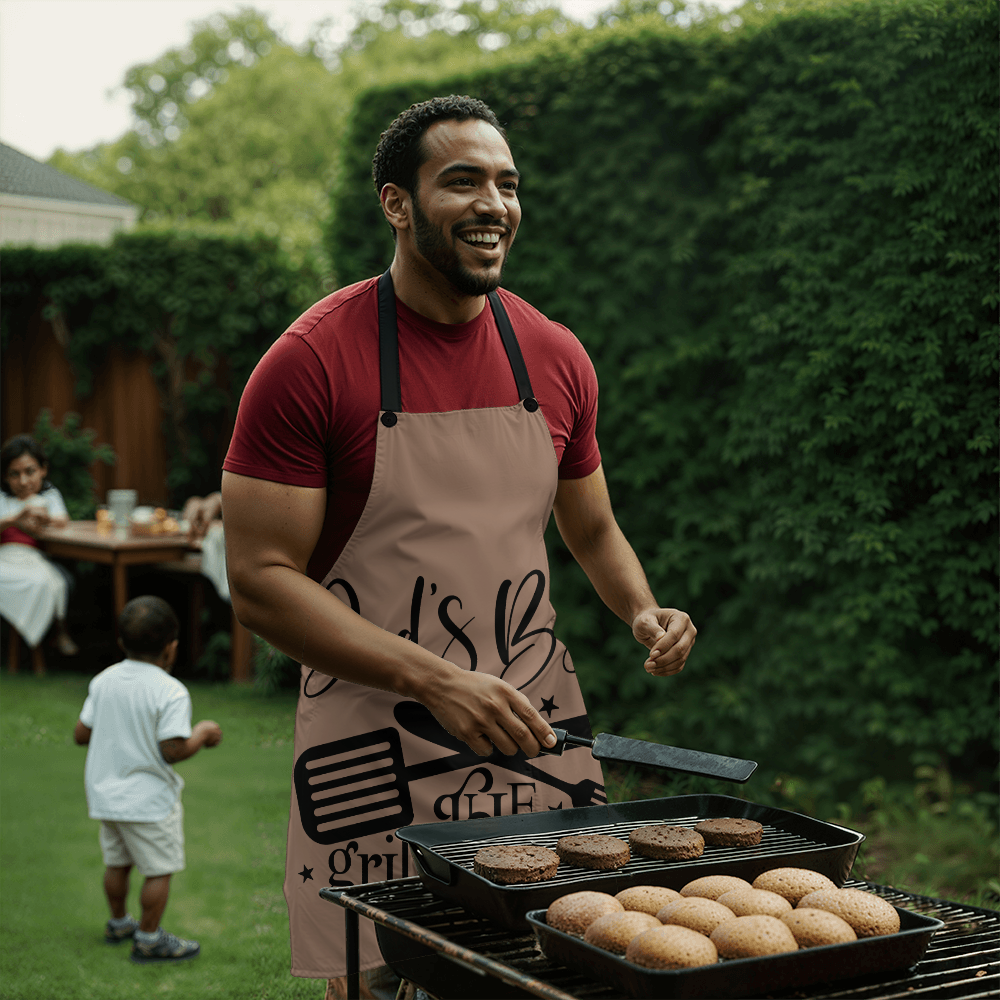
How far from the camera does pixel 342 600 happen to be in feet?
6.06

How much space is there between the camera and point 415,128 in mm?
1896

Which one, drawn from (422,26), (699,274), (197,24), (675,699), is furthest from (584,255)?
(197,24)

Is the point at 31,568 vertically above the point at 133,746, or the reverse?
the point at 31,568

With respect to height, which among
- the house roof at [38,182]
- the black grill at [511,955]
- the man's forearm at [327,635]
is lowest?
the black grill at [511,955]

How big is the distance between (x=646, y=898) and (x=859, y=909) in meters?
0.26

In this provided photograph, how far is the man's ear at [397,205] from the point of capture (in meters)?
1.93

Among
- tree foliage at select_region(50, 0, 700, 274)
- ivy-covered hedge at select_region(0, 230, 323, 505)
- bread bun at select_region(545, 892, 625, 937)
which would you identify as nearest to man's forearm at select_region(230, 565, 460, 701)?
bread bun at select_region(545, 892, 625, 937)

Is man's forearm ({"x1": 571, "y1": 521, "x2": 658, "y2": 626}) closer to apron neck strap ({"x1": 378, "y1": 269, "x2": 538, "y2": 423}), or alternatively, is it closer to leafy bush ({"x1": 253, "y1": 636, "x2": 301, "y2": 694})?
apron neck strap ({"x1": 378, "y1": 269, "x2": 538, "y2": 423})

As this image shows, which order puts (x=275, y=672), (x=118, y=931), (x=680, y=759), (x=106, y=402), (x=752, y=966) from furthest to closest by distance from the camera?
(x=106, y=402) < (x=275, y=672) < (x=118, y=931) < (x=680, y=759) < (x=752, y=966)

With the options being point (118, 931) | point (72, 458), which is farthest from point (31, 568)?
point (118, 931)

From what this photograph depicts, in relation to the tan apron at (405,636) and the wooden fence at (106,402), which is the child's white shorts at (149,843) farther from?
the wooden fence at (106,402)

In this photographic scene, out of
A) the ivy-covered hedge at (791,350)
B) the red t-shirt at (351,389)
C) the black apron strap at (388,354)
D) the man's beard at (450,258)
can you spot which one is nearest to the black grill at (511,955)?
the red t-shirt at (351,389)

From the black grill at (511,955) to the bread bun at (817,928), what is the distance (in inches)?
2.0

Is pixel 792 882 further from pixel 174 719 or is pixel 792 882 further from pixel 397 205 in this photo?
pixel 174 719
